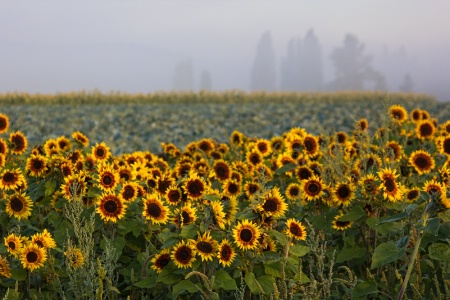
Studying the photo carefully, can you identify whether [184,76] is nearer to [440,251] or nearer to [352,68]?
[352,68]

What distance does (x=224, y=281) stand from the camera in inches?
130

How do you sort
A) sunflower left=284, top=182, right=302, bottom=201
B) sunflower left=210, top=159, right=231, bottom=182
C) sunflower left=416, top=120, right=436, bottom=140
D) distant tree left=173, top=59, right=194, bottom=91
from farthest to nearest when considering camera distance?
1. distant tree left=173, top=59, right=194, bottom=91
2. sunflower left=416, top=120, right=436, bottom=140
3. sunflower left=210, top=159, right=231, bottom=182
4. sunflower left=284, top=182, right=302, bottom=201

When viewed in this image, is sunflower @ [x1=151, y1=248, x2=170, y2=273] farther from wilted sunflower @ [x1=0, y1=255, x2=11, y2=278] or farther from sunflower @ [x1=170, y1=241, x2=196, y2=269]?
wilted sunflower @ [x1=0, y1=255, x2=11, y2=278]

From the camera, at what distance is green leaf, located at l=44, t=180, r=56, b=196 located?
4280mm

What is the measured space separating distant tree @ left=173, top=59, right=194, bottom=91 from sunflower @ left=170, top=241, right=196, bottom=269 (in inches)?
5324

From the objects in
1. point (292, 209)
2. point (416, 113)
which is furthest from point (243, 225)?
point (416, 113)

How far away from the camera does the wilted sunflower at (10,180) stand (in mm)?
4293

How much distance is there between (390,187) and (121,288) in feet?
6.70

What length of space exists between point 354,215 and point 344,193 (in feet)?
0.87

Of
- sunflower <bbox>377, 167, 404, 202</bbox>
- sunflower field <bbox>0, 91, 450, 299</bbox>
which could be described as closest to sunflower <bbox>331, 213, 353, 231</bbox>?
sunflower field <bbox>0, 91, 450, 299</bbox>

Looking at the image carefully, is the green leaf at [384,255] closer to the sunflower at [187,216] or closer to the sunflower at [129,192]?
the sunflower at [187,216]

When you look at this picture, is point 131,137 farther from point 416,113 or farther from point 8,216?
point 8,216

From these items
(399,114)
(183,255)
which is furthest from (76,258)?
(399,114)

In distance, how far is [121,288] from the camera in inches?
163
